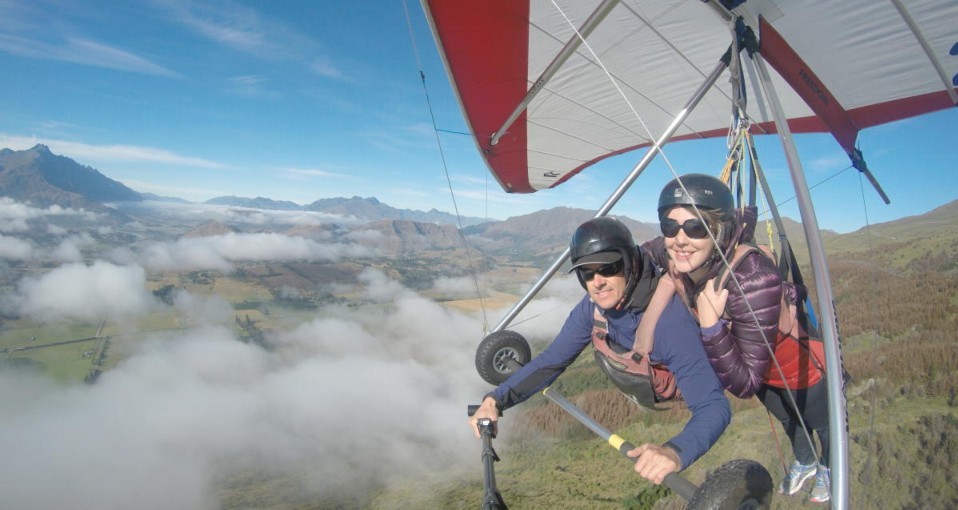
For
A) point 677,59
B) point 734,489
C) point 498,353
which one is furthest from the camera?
point 498,353

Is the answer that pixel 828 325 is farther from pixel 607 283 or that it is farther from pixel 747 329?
pixel 607 283

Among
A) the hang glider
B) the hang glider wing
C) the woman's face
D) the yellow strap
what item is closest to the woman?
the woman's face

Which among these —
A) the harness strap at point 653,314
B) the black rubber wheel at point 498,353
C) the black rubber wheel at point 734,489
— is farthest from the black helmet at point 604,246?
the black rubber wheel at point 498,353

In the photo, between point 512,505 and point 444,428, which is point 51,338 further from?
point 512,505

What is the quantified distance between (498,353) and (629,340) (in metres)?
2.37

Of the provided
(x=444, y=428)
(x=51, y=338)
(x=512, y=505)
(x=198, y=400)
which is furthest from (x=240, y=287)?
(x=512, y=505)

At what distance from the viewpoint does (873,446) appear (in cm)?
355

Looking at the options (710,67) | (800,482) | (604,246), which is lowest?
(800,482)

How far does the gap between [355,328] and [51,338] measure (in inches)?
3584

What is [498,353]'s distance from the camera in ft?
14.7

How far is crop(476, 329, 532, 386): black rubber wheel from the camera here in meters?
4.42

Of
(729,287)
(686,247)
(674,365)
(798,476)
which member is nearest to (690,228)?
(686,247)

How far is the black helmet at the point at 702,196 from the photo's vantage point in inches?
80.3

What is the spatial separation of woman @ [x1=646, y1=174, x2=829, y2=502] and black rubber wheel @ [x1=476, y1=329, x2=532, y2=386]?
2318 mm
